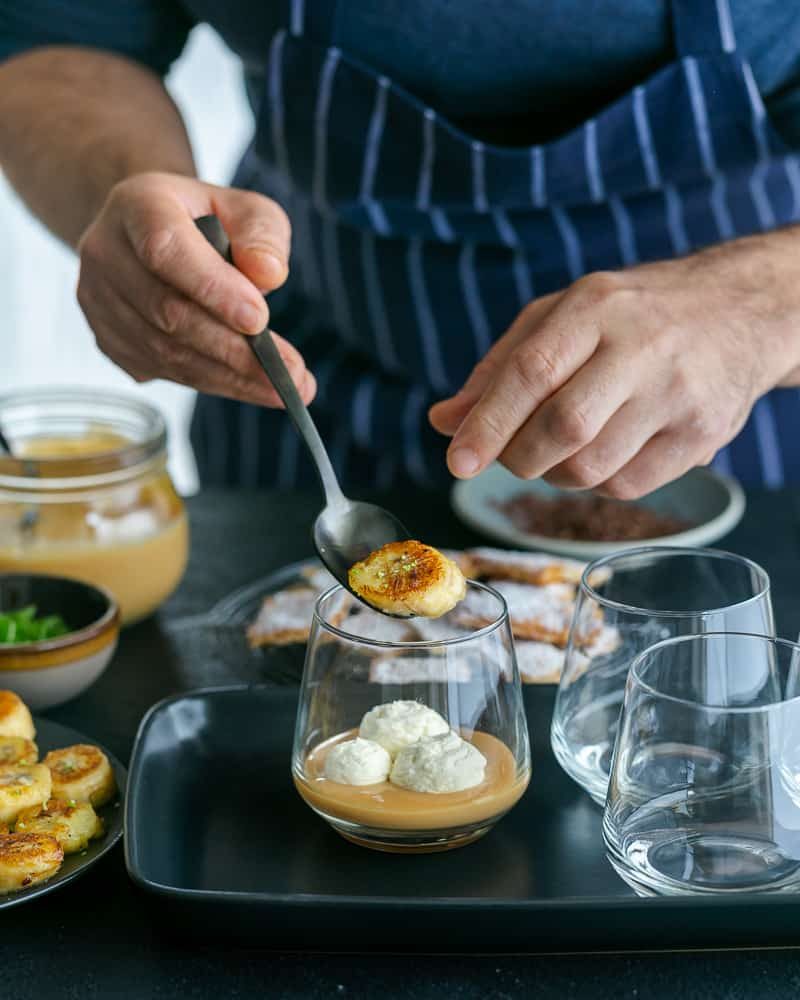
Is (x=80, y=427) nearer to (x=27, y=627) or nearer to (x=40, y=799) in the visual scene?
(x=27, y=627)

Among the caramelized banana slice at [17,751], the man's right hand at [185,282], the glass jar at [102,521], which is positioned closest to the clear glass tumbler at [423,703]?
the caramelized banana slice at [17,751]

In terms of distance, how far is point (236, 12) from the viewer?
168 cm

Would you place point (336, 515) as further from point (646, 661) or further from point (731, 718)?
point (731, 718)

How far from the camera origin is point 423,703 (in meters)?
0.97

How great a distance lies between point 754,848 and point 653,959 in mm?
117

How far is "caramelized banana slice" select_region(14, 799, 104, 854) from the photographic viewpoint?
0.94 metres

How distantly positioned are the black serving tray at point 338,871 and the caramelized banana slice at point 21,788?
0.07 metres

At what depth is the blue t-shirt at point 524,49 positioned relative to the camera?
1.54m

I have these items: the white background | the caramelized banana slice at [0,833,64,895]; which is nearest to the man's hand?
the caramelized banana slice at [0,833,64,895]

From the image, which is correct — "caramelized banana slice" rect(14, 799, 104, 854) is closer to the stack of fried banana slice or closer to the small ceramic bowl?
the stack of fried banana slice

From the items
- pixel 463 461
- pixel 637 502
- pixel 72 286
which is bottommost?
pixel 72 286

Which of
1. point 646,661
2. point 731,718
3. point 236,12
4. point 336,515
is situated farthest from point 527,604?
point 236,12

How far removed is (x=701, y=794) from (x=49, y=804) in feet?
1.58

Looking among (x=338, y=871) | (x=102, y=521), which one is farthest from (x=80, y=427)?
(x=338, y=871)
